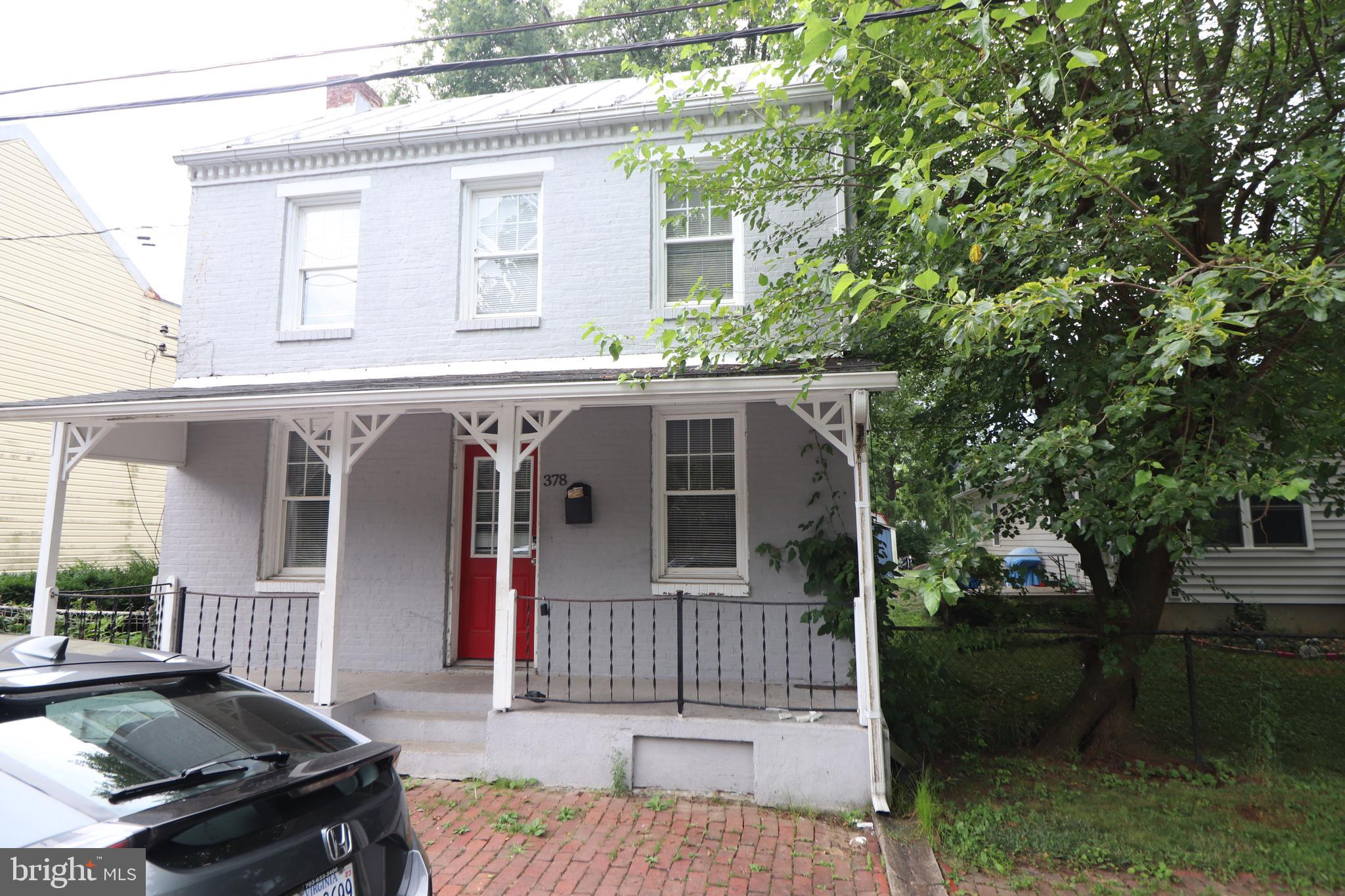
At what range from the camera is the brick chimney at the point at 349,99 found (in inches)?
409

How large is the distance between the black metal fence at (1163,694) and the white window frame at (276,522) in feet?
21.3

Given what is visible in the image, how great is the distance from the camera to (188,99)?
18.5 ft

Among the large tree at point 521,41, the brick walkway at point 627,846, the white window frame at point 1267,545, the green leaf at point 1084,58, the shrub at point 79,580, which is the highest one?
the large tree at point 521,41

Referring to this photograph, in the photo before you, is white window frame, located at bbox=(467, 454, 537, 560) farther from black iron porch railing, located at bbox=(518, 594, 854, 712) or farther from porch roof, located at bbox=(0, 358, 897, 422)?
porch roof, located at bbox=(0, 358, 897, 422)

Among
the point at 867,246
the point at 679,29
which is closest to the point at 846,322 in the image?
the point at 867,246

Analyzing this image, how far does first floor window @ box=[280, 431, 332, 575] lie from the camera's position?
8.27 meters

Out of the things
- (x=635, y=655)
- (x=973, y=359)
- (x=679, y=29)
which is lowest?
(x=635, y=655)

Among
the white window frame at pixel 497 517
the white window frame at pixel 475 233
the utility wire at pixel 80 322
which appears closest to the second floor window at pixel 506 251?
the white window frame at pixel 475 233

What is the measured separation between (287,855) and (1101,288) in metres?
5.84

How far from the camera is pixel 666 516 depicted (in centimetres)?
748

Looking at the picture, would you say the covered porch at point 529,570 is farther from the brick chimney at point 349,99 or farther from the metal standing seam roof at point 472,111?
the brick chimney at point 349,99

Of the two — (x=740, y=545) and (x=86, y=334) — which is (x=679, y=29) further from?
(x=740, y=545)

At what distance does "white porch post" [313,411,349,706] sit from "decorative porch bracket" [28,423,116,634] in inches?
94.5

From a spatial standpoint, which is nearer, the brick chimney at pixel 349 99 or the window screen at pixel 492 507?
the window screen at pixel 492 507
